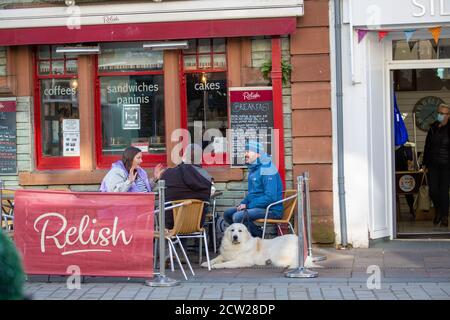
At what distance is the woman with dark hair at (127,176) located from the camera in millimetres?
8734

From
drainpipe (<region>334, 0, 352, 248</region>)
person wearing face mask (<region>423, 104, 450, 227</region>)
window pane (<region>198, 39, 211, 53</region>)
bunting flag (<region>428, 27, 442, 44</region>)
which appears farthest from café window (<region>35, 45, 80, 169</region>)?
person wearing face mask (<region>423, 104, 450, 227</region>)

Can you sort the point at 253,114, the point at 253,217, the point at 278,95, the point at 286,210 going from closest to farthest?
the point at 253,217
the point at 286,210
the point at 278,95
the point at 253,114

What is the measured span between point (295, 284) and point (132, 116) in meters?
4.12

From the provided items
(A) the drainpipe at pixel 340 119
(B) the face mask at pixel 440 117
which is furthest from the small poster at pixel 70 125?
(B) the face mask at pixel 440 117

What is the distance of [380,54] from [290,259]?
3394 mm

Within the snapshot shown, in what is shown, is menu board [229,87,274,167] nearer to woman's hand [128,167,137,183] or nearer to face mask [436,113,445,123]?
woman's hand [128,167,137,183]

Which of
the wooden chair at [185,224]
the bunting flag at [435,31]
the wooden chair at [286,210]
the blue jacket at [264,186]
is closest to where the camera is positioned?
the wooden chair at [185,224]

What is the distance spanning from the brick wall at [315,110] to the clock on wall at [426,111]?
235cm

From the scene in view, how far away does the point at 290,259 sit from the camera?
8.55 meters

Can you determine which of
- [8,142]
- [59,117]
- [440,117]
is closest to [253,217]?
[59,117]

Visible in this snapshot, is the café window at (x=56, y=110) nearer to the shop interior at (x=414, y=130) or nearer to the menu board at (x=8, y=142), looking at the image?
the menu board at (x=8, y=142)

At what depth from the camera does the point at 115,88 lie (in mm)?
10664

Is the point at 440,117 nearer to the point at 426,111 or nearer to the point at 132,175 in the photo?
the point at 426,111
